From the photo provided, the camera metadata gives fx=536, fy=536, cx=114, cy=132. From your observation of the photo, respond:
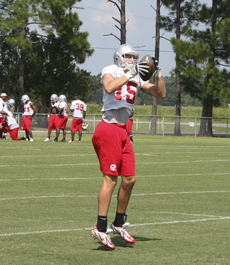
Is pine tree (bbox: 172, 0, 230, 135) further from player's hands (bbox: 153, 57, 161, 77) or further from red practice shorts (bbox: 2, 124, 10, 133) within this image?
player's hands (bbox: 153, 57, 161, 77)

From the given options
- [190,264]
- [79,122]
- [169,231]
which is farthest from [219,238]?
[79,122]

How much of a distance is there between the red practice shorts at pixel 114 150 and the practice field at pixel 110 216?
0.77m

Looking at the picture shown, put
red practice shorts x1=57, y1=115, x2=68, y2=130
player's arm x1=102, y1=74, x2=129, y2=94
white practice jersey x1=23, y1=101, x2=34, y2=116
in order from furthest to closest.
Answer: white practice jersey x1=23, y1=101, x2=34, y2=116
red practice shorts x1=57, y1=115, x2=68, y2=130
player's arm x1=102, y1=74, x2=129, y2=94

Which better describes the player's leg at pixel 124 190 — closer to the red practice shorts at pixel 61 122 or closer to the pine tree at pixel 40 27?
the red practice shorts at pixel 61 122

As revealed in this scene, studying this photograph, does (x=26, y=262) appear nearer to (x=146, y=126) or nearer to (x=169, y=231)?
(x=169, y=231)

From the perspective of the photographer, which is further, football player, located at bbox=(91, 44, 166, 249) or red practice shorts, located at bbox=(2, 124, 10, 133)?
red practice shorts, located at bbox=(2, 124, 10, 133)

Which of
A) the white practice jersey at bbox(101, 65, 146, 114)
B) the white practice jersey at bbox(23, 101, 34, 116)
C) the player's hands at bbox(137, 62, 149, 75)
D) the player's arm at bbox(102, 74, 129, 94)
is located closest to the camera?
the player's arm at bbox(102, 74, 129, 94)

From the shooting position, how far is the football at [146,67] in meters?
5.79

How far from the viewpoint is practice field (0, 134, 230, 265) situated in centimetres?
502

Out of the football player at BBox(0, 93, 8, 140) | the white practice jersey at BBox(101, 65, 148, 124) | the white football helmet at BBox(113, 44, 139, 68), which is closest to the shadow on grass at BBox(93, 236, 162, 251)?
the white practice jersey at BBox(101, 65, 148, 124)

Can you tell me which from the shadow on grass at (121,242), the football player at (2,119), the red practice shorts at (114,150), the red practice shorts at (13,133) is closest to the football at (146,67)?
the red practice shorts at (114,150)

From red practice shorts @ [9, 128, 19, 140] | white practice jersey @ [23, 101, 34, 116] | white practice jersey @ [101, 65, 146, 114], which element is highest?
white practice jersey @ [101, 65, 146, 114]

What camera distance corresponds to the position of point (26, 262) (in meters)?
4.71

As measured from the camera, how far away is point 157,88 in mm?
5949
